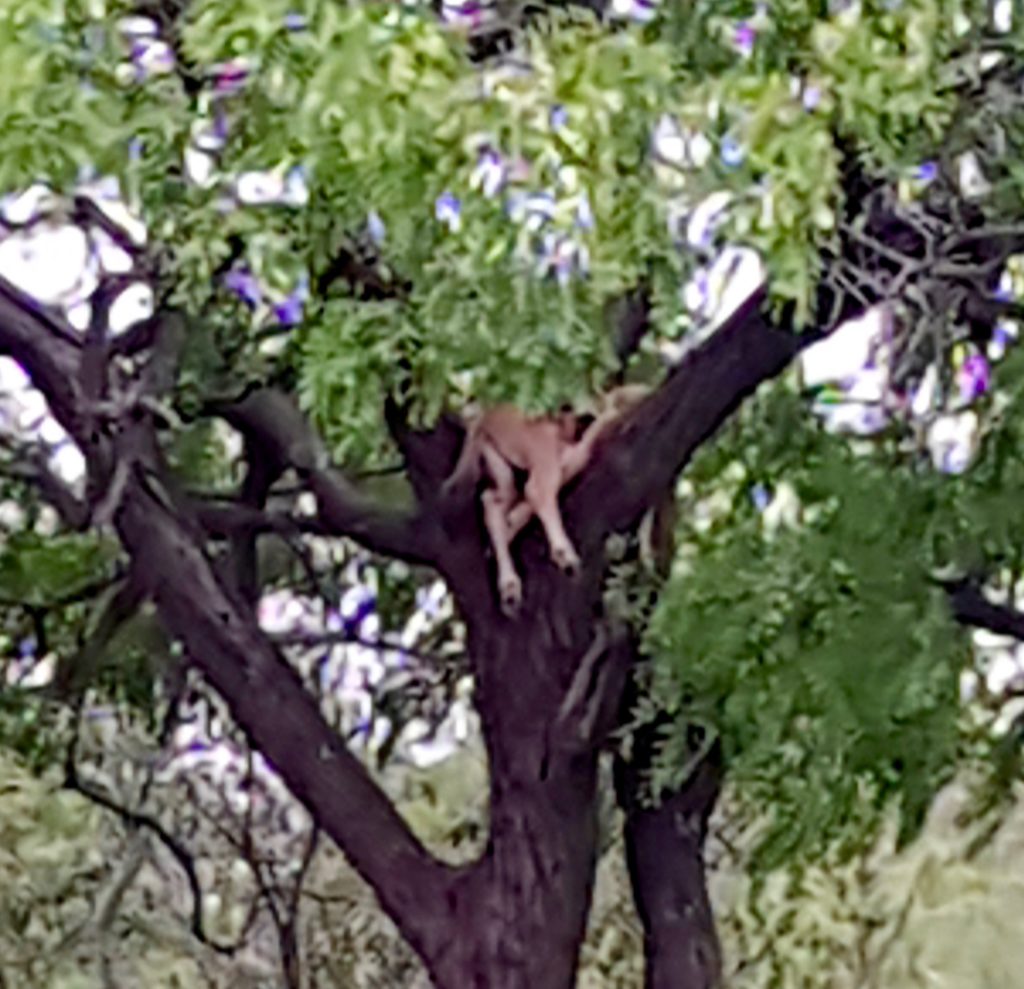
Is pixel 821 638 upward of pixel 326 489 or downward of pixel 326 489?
downward

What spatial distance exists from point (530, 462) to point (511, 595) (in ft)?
1.68

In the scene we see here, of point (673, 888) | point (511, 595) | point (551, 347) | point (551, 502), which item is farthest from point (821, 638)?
point (673, 888)

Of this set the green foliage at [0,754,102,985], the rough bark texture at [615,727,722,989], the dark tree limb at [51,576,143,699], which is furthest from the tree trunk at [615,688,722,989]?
the green foliage at [0,754,102,985]

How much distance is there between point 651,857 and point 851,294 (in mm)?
2830

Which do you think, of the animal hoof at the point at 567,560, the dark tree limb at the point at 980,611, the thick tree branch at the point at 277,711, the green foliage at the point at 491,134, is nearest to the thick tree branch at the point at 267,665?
the thick tree branch at the point at 277,711

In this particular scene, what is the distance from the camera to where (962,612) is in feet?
22.2

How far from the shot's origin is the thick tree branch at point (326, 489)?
23.3 ft

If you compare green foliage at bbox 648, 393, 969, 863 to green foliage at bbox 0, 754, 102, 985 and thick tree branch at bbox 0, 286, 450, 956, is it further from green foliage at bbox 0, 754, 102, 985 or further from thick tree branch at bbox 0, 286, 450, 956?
green foliage at bbox 0, 754, 102, 985

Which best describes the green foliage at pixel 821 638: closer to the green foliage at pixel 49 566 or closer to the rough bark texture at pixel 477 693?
the rough bark texture at pixel 477 693

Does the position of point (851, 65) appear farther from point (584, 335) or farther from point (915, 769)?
point (915, 769)

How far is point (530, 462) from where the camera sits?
6602 mm

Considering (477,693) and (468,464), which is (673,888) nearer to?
(477,693)

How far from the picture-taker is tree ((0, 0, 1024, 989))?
4.42 meters

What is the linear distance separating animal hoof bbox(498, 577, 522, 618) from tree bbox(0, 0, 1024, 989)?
43 millimetres
